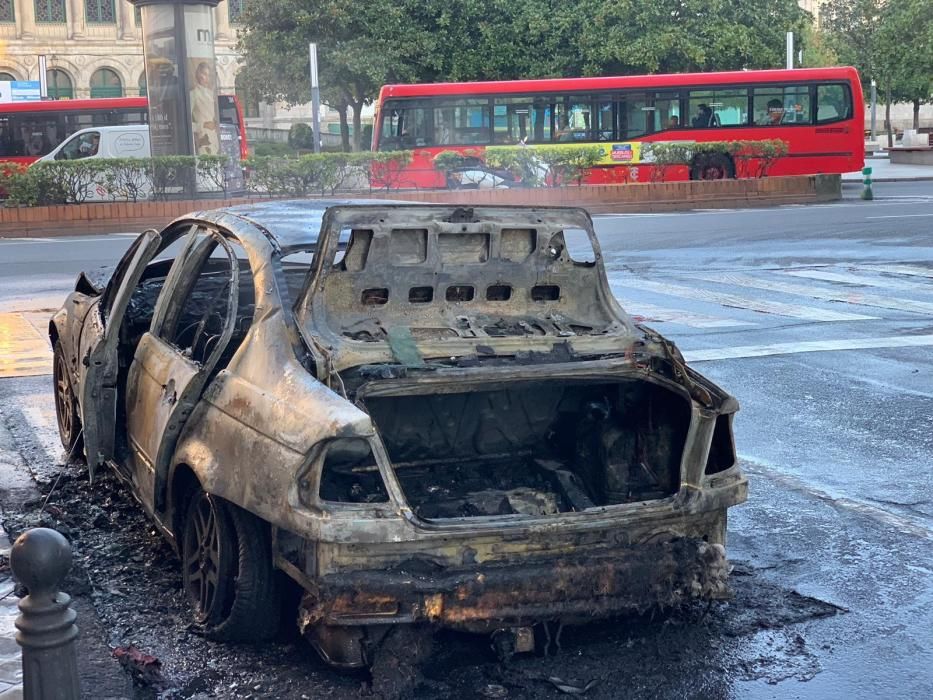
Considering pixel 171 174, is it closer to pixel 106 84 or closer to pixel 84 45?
pixel 84 45

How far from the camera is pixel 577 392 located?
520 centimetres

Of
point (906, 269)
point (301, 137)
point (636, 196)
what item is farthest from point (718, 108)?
point (301, 137)

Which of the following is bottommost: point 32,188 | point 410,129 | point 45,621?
point 45,621

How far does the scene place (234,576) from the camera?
14.3ft

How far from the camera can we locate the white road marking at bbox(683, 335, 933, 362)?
1016cm

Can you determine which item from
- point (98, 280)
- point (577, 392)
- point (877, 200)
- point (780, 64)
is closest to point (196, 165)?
point (877, 200)

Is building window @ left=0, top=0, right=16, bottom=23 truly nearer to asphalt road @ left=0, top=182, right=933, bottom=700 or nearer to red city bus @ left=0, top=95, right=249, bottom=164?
red city bus @ left=0, top=95, right=249, bottom=164

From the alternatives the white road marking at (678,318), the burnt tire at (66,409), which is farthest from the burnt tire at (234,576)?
the white road marking at (678,318)

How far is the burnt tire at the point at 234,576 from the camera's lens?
4.27m

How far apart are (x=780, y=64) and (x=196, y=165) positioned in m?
26.2

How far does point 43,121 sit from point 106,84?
103ft

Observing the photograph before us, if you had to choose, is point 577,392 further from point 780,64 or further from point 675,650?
point 780,64

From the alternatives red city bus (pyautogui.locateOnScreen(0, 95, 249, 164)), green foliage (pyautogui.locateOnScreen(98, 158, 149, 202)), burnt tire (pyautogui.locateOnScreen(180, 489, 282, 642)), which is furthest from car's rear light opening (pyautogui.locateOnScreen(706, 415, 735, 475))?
red city bus (pyautogui.locateOnScreen(0, 95, 249, 164))

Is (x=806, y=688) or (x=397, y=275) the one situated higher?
(x=397, y=275)
